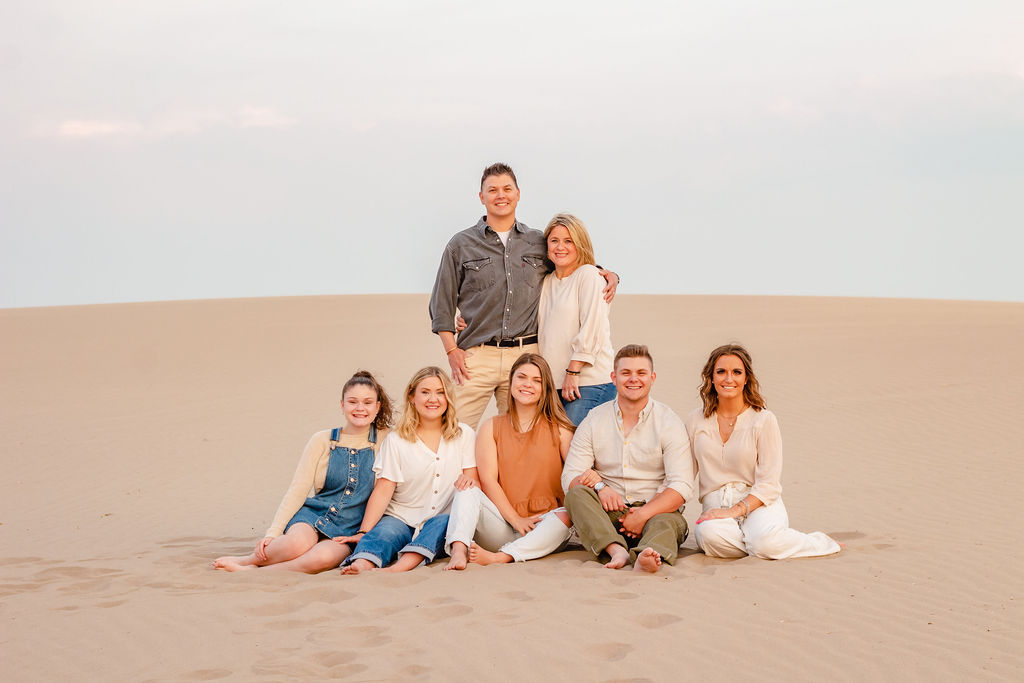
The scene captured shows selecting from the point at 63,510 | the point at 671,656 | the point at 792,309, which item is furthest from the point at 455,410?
the point at 792,309

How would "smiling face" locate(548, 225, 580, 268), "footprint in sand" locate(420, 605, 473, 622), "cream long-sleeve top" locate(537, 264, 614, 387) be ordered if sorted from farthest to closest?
"smiling face" locate(548, 225, 580, 268) → "cream long-sleeve top" locate(537, 264, 614, 387) → "footprint in sand" locate(420, 605, 473, 622)

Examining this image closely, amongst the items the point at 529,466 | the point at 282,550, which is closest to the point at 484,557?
the point at 529,466

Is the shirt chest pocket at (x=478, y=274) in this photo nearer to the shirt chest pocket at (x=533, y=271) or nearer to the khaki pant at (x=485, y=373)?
the shirt chest pocket at (x=533, y=271)

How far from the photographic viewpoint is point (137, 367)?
1980 centimetres

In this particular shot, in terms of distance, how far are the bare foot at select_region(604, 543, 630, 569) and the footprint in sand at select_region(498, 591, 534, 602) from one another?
25.1 inches

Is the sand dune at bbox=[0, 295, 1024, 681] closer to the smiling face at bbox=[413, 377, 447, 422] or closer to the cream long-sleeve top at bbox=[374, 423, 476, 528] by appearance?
the cream long-sleeve top at bbox=[374, 423, 476, 528]

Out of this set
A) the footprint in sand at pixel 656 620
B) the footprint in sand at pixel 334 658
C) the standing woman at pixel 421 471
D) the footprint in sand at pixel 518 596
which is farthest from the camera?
the standing woman at pixel 421 471

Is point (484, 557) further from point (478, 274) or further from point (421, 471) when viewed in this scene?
point (478, 274)

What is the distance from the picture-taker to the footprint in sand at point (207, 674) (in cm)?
381

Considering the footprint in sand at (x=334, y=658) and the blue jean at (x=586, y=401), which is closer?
the footprint in sand at (x=334, y=658)

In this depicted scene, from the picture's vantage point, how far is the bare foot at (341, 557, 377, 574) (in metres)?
5.40

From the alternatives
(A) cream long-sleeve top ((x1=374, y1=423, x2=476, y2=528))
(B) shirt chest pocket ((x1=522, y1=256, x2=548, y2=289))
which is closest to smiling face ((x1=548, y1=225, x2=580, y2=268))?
(B) shirt chest pocket ((x1=522, y1=256, x2=548, y2=289))

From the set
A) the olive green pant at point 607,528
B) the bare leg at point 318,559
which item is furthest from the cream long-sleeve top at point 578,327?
the bare leg at point 318,559

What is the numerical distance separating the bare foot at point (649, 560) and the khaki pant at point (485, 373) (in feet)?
4.93
